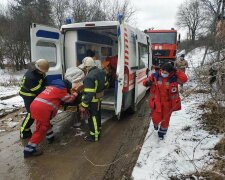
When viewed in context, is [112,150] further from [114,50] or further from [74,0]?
[74,0]

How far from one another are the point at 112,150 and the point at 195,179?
1872 mm

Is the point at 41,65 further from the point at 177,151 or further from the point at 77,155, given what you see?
the point at 177,151

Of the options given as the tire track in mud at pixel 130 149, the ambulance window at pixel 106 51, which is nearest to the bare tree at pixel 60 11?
the ambulance window at pixel 106 51

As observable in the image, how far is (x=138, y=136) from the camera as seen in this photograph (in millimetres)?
6074

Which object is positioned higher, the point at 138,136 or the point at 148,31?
the point at 148,31

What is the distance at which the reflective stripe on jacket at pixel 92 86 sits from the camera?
546 centimetres

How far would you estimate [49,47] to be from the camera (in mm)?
6586

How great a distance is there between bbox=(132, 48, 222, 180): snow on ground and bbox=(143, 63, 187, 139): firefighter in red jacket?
1.27ft

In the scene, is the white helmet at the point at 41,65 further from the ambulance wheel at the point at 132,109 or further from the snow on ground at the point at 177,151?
the ambulance wheel at the point at 132,109

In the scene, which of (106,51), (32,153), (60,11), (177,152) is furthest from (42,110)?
(60,11)

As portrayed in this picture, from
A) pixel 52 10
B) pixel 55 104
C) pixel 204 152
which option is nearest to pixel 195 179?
pixel 204 152

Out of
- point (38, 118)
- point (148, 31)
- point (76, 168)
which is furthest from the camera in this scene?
point (148, 31)

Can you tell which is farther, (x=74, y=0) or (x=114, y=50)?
(x=74, y=0)

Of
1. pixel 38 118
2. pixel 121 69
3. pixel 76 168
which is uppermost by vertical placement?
pixel 121 69
